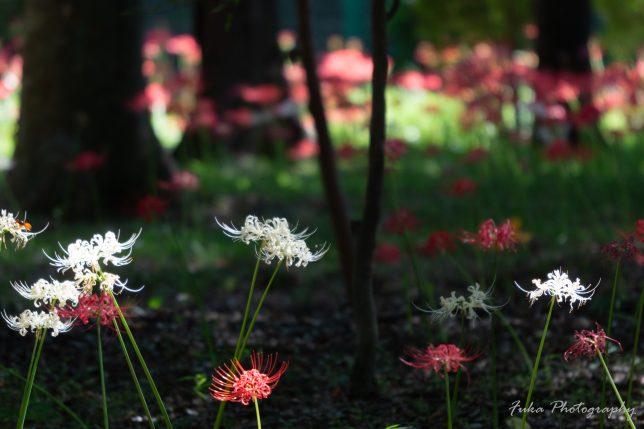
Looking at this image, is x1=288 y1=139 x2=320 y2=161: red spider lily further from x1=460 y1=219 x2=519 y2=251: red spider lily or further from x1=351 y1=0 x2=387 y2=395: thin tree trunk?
x1=460 y1=219 x2=519 y2=251: red spider lily

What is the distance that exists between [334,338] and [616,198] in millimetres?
3394

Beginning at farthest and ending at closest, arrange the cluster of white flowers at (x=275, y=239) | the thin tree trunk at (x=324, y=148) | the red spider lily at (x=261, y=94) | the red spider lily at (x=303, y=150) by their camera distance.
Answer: the red spider lily at (x=303, y=150) < the red spider lily at (x=261, y=94) < the thin tree trunk at (x=324, y=148) < the cluster of white flowers at (x=275, y=239)

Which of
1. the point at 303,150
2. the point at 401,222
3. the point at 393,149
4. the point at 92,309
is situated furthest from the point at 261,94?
the point at 92,309

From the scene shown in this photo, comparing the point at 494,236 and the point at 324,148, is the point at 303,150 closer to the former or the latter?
the point at 324,148

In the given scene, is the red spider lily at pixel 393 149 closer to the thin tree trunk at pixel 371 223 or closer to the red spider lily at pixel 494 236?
the thin tree trunk at pixel 371 223

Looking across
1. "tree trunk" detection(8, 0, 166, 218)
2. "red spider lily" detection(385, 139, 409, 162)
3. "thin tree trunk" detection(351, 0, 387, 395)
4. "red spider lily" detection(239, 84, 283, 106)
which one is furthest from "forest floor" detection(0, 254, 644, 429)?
"red spider lily" detection(239, 84, 283, 106)

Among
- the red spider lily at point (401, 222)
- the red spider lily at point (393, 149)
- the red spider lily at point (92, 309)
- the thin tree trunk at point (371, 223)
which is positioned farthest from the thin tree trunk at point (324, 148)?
the red spider lily at point (92, 309)

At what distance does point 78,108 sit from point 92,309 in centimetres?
492

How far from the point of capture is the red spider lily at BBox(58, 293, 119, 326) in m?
2.54

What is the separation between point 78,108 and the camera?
23.8 feet

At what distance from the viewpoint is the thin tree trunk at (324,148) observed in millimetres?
4496

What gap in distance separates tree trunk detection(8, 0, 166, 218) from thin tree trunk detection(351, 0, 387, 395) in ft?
12.0

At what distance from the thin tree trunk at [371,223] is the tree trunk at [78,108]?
12.0ft

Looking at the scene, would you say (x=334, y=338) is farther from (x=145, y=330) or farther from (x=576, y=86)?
(x=576, y=86)
